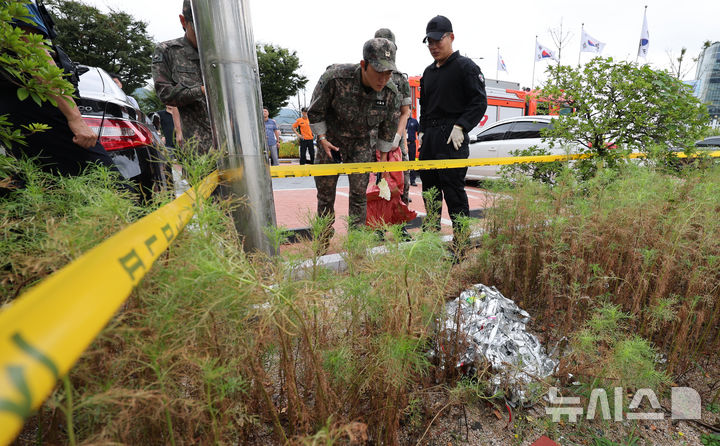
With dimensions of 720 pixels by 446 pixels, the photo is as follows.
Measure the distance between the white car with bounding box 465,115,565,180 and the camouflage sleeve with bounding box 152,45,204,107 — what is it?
663 centimetres

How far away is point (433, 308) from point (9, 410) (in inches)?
56.2

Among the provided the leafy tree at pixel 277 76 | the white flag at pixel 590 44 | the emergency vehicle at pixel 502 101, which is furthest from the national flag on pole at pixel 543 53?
the leafy tree at pixel 277 76

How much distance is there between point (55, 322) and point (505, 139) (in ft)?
33.2

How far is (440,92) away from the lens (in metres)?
3.76

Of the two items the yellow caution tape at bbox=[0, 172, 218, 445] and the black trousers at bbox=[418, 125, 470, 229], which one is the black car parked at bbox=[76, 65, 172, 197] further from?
the black trousers at bbox=[418, 125, 470, 229]

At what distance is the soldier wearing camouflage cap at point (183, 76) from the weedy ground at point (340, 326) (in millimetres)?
1504

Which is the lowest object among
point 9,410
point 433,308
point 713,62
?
point 433,308

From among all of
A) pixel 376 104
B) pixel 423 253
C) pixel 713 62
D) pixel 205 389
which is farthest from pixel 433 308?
pixel 713 62

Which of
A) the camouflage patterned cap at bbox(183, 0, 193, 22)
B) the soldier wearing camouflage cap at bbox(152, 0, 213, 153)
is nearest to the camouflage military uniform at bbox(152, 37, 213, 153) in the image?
the soldier wearing camouflage cap at bbox(152, 0, 213, 153)

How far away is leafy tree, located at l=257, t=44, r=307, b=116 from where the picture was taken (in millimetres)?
29469

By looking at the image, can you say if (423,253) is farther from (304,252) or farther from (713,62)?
(713,62)

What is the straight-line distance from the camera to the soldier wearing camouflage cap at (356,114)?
3.10m

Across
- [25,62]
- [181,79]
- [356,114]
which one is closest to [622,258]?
[356,114]

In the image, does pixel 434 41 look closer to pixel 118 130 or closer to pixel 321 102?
pixel 321 102
